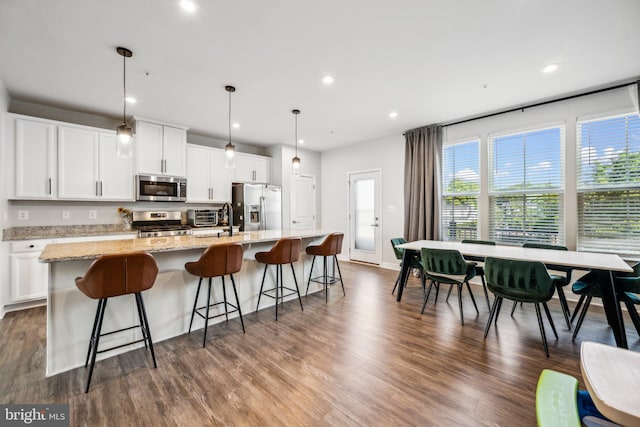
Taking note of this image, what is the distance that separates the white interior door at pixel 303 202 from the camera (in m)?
6.30

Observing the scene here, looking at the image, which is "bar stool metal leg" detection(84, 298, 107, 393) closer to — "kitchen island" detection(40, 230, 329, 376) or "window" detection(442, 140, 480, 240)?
"kitchen island" detection(40, 230, 329, 376)

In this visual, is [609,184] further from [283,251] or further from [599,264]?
[283,251]

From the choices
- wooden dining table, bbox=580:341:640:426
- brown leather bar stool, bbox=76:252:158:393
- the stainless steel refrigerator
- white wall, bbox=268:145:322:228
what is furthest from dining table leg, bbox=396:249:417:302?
white wall, bbox=268:145:322:228

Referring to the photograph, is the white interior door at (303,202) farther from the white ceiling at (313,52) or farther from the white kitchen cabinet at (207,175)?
the white ceiling at (313,52)

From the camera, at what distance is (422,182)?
4914mm

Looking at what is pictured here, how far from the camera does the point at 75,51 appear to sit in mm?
2525

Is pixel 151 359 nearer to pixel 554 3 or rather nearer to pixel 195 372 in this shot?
pixel 195 372

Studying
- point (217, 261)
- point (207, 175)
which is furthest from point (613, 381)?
point (207, 175)

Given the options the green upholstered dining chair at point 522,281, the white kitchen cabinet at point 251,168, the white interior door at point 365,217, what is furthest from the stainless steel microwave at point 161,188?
the green upholstered dining chair at point 522,281

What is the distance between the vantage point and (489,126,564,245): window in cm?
379

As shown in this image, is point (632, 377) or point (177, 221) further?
point (177, 221)

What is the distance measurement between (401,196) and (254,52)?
3.83m

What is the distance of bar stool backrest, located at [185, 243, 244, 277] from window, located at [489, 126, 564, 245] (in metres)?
4.03

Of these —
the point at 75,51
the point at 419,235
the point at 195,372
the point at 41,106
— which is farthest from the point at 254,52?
the point at 419,235
